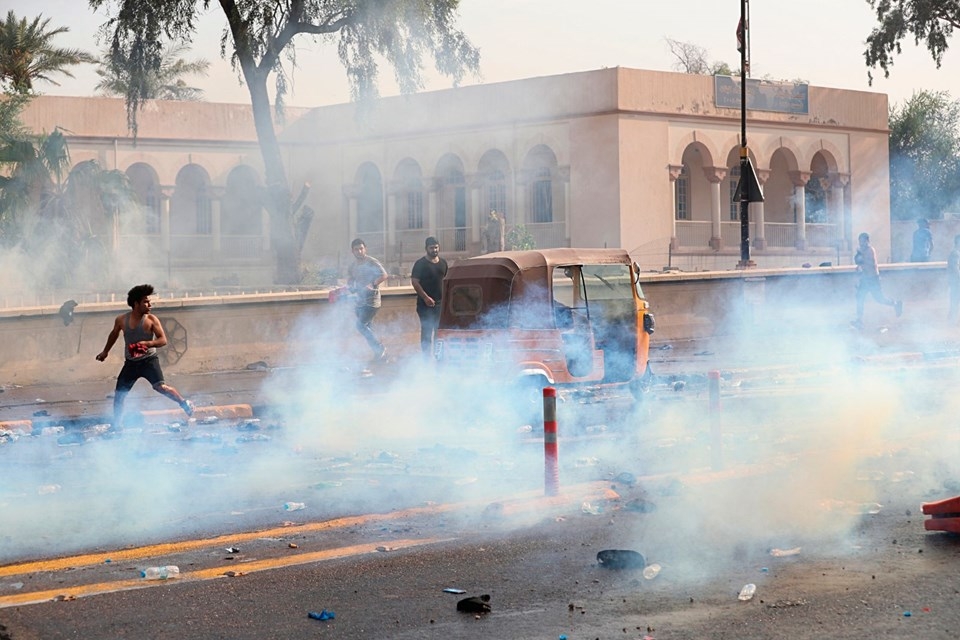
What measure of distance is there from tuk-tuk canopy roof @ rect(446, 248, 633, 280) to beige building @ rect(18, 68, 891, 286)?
2289 cm

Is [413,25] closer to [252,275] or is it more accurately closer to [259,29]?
[259,29]

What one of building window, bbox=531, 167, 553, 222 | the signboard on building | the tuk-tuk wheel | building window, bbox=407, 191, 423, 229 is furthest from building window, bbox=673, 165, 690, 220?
the tuk-tuk wheel

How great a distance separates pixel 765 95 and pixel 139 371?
31.0 meters

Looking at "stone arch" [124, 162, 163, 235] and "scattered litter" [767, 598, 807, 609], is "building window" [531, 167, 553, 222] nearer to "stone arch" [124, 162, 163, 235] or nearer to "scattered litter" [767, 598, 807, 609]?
"stone arch" [124, 162, 163, 235]

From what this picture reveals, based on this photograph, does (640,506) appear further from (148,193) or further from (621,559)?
(148,193)

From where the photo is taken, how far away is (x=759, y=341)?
22.5m

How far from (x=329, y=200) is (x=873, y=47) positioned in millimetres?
20728

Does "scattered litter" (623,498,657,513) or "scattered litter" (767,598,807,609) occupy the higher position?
"scattered litter" (623,498,657,513)

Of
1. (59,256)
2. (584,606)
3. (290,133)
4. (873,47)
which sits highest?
(873,47)

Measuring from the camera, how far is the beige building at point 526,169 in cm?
3616

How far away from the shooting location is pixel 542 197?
38125mm

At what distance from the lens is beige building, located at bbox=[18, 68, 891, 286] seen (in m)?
36.2

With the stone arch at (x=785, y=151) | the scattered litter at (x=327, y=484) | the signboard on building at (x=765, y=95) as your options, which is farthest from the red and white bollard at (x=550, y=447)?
the stone arch at (x=785, y=151)

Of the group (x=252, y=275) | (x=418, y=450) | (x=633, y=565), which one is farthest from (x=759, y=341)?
(x=252, y=275)
